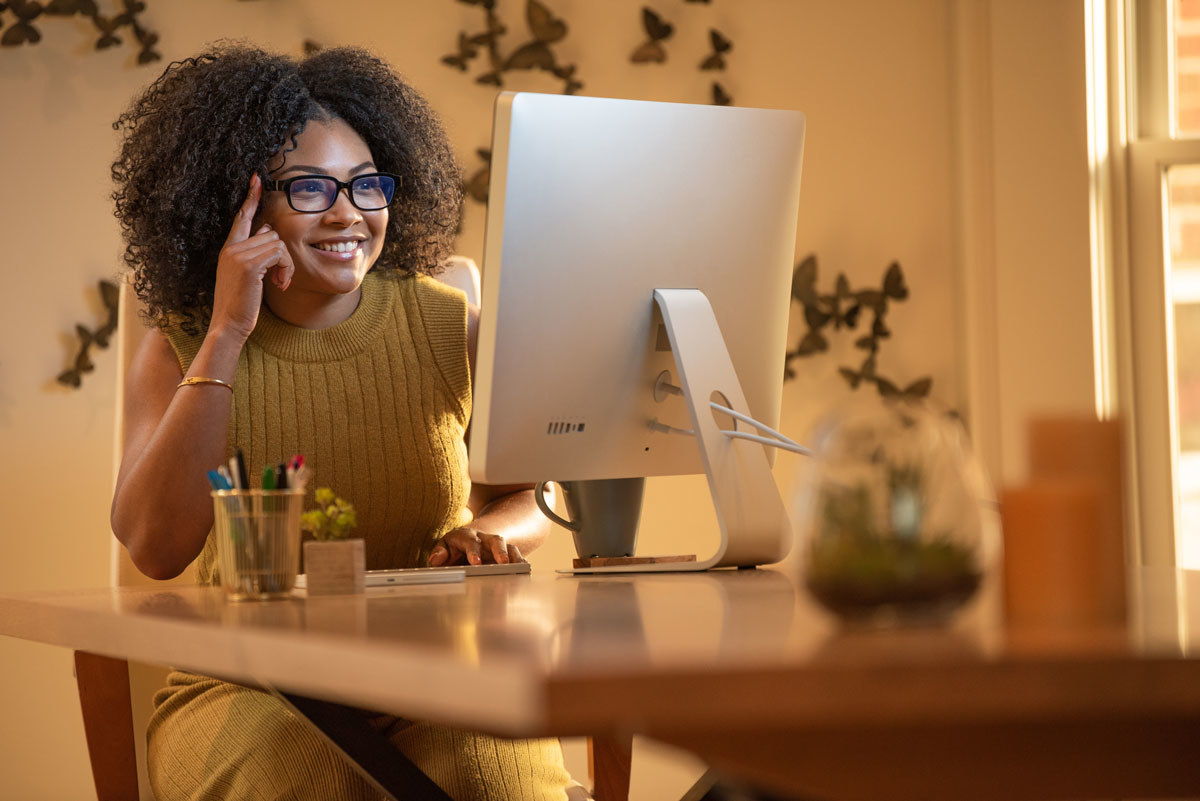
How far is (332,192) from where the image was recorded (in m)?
1.68

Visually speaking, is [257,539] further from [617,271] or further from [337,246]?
[337,246]

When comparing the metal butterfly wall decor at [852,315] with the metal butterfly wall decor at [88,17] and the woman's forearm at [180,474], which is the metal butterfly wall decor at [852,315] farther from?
the woman's forearm at [180,474]

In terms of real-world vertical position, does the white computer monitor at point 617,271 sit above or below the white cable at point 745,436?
above

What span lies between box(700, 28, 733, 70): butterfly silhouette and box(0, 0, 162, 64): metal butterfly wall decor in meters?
1.11

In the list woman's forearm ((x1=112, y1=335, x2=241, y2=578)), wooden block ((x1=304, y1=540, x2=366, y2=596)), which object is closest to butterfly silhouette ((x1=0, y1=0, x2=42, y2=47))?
woman's forearm ((x1=112, y1=335, x2=241, y2=578))

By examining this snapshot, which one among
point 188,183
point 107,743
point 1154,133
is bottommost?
point 107,743

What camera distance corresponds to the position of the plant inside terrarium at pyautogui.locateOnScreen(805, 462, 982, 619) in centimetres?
60

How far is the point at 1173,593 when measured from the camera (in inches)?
34.2

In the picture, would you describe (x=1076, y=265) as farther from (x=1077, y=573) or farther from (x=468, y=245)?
(x=1077, y=573)

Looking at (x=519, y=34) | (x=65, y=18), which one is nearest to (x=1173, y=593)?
(x=519, y=34)

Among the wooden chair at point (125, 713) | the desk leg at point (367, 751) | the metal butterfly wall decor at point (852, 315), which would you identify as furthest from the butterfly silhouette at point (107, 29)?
the desk leg at point (367, 751)

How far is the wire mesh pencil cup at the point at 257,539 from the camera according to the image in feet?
3.35

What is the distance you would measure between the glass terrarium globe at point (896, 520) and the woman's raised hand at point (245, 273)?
1.03 m

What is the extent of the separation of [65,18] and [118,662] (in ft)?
4.72
